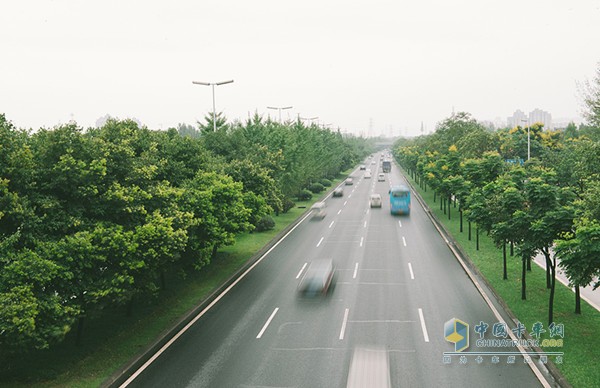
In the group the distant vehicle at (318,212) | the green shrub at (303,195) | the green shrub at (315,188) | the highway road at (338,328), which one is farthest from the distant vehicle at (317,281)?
the green shrub at (315,188)

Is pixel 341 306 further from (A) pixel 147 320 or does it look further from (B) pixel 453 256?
(B) pixel 453 256

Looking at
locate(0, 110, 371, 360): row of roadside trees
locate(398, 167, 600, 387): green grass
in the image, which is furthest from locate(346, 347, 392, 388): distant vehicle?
locate(0, 110, 371, 360): row of roadside trees

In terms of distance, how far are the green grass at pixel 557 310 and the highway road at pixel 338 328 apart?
1202 mm

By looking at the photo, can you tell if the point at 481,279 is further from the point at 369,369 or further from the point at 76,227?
the point at 76,227

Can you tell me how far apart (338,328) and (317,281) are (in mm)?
4663

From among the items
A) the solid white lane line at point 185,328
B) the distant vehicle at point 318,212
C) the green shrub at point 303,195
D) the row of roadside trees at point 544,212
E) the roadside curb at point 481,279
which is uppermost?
the row of roadside trees at point 544,212

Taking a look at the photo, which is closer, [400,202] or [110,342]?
[110,342]

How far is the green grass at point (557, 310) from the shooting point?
1395cm

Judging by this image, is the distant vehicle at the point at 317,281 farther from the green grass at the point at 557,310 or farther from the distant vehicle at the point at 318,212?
the distant vehicle at the point at 318,212

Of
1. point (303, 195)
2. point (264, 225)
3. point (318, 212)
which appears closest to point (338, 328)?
point (264, 225)

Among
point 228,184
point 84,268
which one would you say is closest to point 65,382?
point 84,268

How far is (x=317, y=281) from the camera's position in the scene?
A: 2272 centimetres

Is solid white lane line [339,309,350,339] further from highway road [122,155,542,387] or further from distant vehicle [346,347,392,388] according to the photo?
distant vehicle [346,347,392,388]

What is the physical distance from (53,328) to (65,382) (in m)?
2.24
